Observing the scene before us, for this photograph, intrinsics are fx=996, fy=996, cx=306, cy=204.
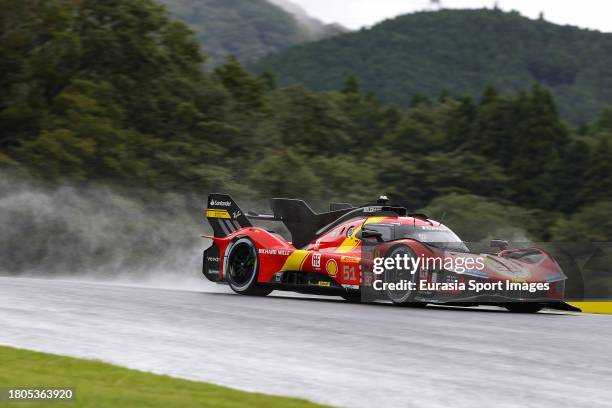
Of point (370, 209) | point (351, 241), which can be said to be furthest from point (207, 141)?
point (351, 241)

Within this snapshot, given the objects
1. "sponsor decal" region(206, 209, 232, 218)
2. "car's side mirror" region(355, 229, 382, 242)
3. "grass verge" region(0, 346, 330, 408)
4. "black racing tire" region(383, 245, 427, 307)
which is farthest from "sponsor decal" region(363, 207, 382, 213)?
"grass verge" region(0, 346, 330, 408)

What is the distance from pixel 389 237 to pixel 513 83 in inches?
3944

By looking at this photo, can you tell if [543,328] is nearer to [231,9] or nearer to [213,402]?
[213,402]

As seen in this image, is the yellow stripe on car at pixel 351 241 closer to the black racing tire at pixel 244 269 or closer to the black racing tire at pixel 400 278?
the black racing tire at pixel 400 278

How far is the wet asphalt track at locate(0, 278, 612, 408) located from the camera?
7.82m

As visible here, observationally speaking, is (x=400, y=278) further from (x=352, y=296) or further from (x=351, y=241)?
(x=352, y=296)

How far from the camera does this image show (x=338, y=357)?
30.7 ft

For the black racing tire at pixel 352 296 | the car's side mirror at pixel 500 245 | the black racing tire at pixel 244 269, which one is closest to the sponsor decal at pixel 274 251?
the black racing tire at pixel 244 269

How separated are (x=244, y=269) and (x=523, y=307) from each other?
192 inches

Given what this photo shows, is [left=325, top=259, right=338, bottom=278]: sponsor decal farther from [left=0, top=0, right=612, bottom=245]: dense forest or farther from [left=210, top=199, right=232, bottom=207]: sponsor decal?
[left=0, top=0, right=612, bottom=245]: dense forest

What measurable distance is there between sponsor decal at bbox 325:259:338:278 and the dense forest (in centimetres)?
1591

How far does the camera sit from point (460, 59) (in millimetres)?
115812

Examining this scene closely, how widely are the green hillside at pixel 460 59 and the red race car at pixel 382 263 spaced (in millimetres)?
85811

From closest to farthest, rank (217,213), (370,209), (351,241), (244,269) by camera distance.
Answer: (351,241) → (370,209) → (244,269) → (217,213)
